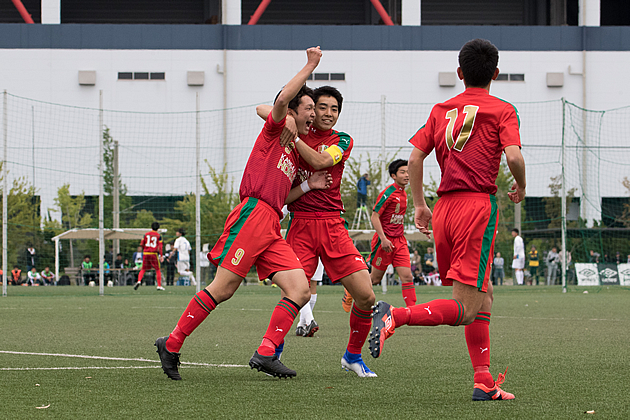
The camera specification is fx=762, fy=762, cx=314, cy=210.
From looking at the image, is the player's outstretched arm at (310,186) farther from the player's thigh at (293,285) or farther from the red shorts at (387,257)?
the red shorts at (387,257)

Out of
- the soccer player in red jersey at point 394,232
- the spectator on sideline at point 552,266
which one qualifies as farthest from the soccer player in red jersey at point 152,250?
the spectator on sideline at point 552,266

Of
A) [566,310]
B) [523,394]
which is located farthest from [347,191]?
[523,394]

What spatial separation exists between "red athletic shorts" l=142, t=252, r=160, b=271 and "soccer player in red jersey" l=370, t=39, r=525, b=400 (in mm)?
18702

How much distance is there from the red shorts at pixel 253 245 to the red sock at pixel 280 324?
0.24 metres

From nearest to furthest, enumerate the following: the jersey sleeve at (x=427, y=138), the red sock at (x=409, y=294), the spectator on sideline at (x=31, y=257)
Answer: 1. the jersey sleeve at (x=427, y=138)
2. the red sock at (x=409, y=294)
3. the spectator on sideline at (x=31, y=257)

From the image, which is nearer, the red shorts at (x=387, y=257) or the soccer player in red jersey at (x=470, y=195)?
the soccer player in red jersey at (x=470, y=195)

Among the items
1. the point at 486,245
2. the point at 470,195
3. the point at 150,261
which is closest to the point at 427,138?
the point at 470,195

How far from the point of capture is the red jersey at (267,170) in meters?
5.05

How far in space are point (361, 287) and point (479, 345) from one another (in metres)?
1.14

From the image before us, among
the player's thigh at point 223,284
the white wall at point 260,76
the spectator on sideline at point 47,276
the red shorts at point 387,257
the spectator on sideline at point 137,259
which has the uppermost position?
the white wall at point 260,76

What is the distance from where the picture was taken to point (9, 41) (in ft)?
125

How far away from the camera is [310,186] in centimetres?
535

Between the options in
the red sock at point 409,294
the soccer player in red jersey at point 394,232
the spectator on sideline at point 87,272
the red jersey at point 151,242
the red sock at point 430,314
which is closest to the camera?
the red sock at point 430,314

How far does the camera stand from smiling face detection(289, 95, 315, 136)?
525 centimetres
